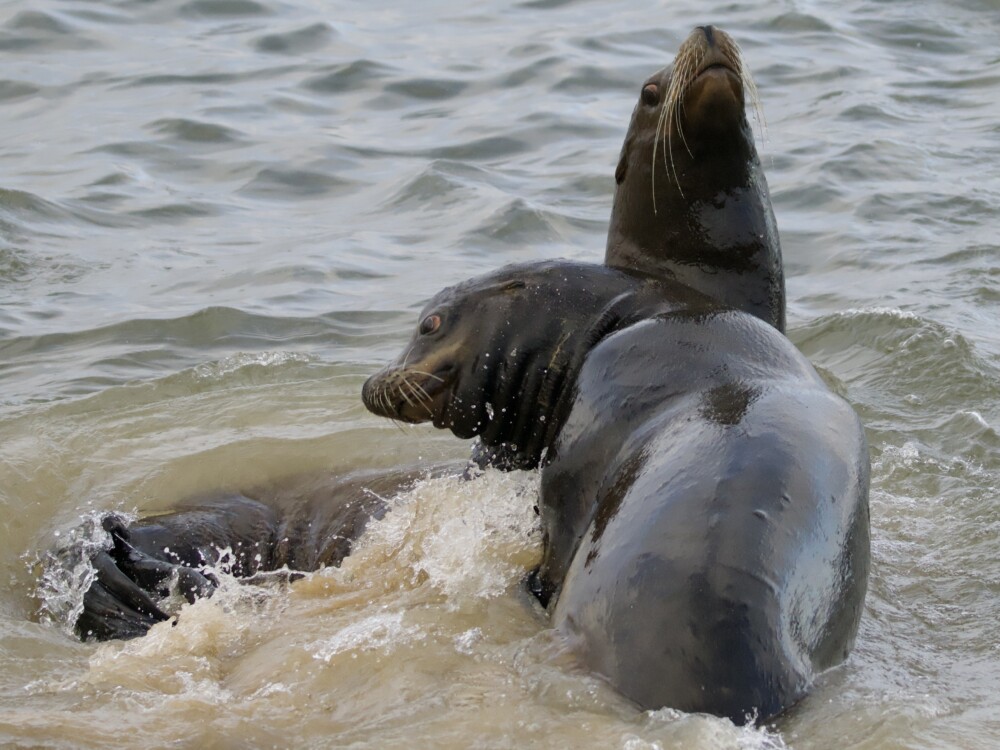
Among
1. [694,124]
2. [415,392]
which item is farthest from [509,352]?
[694,124]

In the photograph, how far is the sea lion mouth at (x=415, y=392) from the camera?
5.51 m

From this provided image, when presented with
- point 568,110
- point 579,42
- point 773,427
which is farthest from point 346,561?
point 579,42

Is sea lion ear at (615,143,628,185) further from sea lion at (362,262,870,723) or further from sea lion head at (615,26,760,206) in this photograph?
sea lion at (362,262,870,723)

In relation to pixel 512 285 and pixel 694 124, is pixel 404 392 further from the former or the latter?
pixel 694 124

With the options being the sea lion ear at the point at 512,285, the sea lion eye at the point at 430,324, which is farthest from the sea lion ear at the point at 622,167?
the sea lion eye at the point at 430,324

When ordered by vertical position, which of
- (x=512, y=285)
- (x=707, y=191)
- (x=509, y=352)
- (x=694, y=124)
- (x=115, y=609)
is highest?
(x=694, y=124)

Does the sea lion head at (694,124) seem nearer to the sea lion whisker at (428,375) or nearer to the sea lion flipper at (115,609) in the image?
the sea lion whisker at (428,375)

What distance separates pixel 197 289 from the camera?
33.1ft

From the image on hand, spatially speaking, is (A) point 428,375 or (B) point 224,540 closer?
(A) point 428,375

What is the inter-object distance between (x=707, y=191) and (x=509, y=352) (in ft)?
3.97

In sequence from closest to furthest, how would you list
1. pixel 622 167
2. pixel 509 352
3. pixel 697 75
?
pixel 509 352 → pixel 697 75 → pixel 622 167

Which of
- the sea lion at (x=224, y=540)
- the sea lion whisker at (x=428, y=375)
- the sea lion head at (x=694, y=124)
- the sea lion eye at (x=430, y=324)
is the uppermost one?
the sea lion head at (x=694, y=124)

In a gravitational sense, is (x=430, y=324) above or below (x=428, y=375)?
above

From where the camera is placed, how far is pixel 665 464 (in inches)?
170
